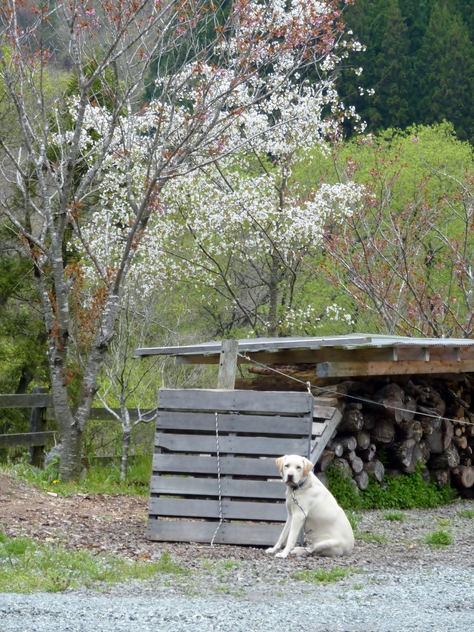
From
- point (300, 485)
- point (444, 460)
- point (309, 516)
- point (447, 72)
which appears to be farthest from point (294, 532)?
point (447, 72)

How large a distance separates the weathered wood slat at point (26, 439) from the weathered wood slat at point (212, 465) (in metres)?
4.66

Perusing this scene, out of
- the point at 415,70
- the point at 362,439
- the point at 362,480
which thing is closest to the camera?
the point at 362,480

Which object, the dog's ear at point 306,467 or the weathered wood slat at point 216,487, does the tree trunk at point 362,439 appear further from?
the dog's ear at point 306,467

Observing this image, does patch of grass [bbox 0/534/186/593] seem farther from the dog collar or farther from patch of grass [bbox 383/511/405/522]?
patch of grass [bbox 383/511/405/522]

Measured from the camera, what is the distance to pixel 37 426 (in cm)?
1237

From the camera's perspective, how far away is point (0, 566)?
560 cm

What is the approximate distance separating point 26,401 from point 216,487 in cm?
515

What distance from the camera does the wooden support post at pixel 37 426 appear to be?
12352mm

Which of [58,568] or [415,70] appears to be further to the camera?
[415,70]

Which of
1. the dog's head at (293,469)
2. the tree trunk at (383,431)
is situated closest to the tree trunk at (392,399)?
the tree trunk at (383,431)

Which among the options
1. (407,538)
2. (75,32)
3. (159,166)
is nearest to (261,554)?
(407,538)

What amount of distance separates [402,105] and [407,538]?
29.9 meters

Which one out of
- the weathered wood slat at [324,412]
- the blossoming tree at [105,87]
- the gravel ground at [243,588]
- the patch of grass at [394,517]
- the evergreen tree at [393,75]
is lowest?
the gravel ground at [243,588]

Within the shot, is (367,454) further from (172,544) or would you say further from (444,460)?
(172,544)
